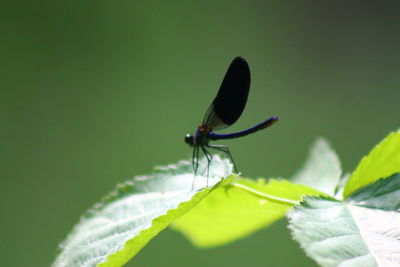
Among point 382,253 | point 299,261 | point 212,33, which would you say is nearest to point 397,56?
point 212,33

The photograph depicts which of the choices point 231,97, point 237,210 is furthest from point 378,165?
point 231,97

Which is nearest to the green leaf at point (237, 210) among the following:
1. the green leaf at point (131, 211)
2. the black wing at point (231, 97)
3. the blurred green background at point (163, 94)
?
the green leaf at point (131, 211)

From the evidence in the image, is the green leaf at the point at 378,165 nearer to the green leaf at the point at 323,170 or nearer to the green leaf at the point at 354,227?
the green leaf at the point at 354,227

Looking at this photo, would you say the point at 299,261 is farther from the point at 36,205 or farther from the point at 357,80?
the point at 357,80

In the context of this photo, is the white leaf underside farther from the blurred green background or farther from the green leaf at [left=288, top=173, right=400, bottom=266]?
the blurred green background

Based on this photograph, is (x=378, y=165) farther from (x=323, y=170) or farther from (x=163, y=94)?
(x=163, y=94)

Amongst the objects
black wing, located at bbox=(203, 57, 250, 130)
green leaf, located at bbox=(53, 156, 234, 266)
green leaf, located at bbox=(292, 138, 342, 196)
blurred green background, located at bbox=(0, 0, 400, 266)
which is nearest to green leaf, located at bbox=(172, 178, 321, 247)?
green leaf, located at bbox=(53, 156, 234, 266)

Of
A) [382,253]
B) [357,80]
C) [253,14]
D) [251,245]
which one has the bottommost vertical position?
[382,253]
